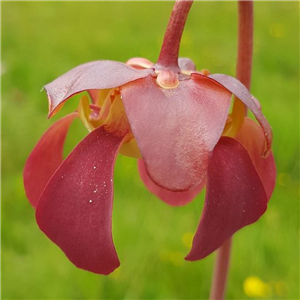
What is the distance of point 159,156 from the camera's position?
1.20 ft

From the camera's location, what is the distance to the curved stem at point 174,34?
44cm

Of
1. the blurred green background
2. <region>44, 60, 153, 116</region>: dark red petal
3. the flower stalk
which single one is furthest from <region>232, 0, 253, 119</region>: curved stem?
the blurred green background

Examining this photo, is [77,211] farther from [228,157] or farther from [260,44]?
[260,44]

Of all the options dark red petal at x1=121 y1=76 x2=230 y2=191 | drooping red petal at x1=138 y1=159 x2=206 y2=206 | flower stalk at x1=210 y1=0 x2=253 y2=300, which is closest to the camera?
dark red petal at x1=121 y1=76 x2=230 y2=191

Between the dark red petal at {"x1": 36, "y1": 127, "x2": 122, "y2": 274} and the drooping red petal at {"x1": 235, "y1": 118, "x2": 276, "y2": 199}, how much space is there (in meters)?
0.11

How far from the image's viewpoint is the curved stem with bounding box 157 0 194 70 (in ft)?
1.43

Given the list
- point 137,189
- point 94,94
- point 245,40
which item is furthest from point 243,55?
point 137,189

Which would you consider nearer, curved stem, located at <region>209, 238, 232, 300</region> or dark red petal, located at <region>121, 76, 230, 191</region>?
dark red petal, located at <region>121, 76, 230, 191</region>

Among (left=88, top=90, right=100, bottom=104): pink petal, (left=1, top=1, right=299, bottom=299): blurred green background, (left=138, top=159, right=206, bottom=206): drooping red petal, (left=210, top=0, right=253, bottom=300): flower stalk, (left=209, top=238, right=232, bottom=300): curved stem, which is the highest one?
(left=210, top=0, right=253, bottom=300): flower stalk

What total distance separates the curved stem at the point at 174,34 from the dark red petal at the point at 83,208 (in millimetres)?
86

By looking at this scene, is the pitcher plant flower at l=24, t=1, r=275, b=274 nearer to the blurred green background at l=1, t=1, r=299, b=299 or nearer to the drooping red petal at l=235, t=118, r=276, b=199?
the drooping red petal at l=235, t=118, r=276, b=199

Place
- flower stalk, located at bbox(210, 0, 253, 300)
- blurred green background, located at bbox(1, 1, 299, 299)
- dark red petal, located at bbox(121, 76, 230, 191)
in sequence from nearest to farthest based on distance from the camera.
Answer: dark red petal, located at bbox(121, 76, 230, 191) → flower stalk, located at bbox(210, 0, 253, 300) → blurred green background, located at bbox(1, 1, 299, 299)

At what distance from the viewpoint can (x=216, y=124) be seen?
1.28 feet

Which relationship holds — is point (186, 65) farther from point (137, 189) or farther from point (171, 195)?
point (137, 189)
